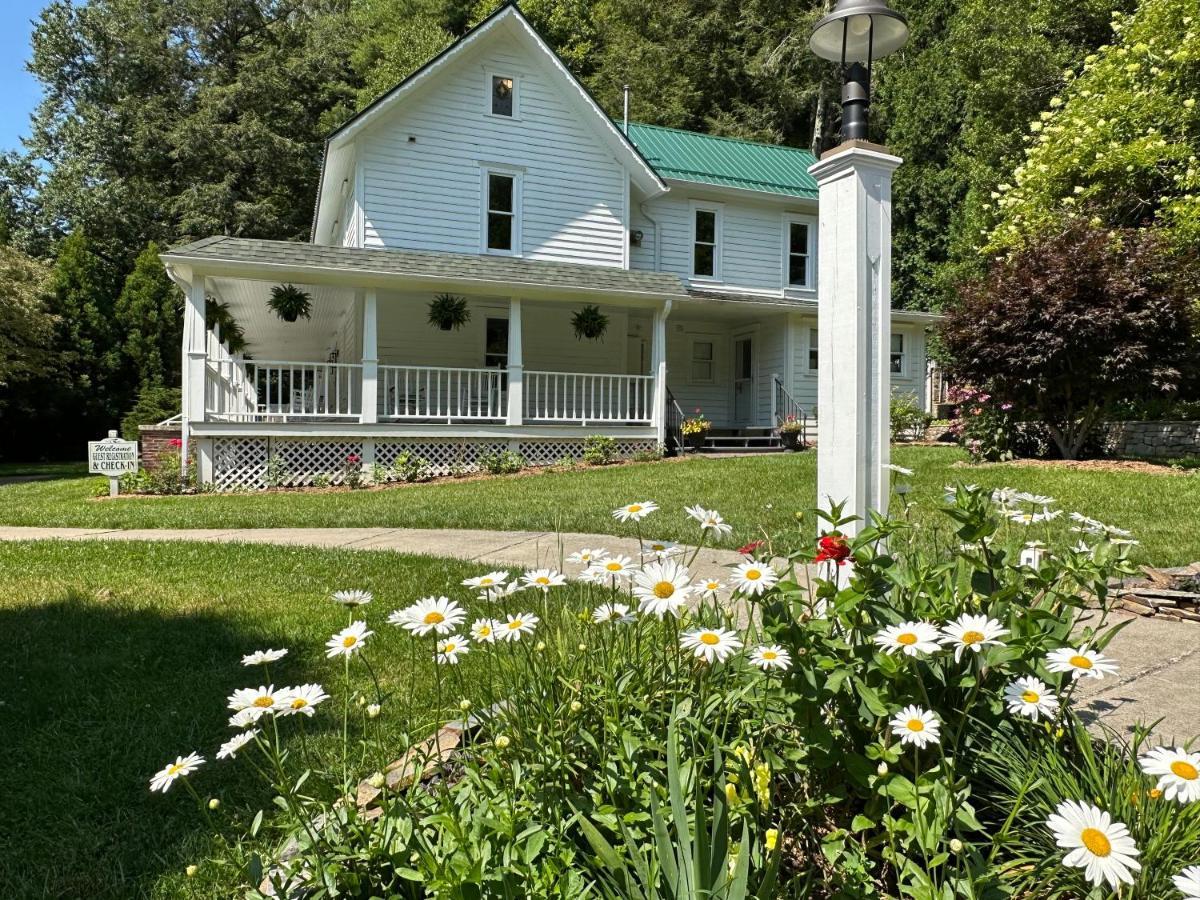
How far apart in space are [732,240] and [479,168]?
649cm

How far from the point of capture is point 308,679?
3090mm

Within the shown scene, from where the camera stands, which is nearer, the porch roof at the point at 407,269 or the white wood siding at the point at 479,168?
the porch roof at the point at 407,269

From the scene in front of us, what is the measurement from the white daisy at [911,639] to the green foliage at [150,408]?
20901 millimetres

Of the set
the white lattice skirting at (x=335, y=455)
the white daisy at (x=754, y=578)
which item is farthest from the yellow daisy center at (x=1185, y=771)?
the white lattice skirting at (x=335, y=455)

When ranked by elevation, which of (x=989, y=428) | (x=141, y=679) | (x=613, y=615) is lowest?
(x=141, y=679)

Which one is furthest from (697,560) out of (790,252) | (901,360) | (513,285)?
(901,360)

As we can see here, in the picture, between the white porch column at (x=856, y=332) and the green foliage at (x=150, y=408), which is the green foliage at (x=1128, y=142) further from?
the green foliage at (x=150, y=408)

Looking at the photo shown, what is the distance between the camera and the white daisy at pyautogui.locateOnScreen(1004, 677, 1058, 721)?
134 centimetres

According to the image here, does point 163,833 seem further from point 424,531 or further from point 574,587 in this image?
point 424,531

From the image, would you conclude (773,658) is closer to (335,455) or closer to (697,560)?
(697,560)

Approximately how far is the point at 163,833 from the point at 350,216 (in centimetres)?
1464

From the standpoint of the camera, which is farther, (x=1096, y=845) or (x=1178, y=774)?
(x=1178, y=774)

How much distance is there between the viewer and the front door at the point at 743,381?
59.2 feet

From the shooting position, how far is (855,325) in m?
2.51
